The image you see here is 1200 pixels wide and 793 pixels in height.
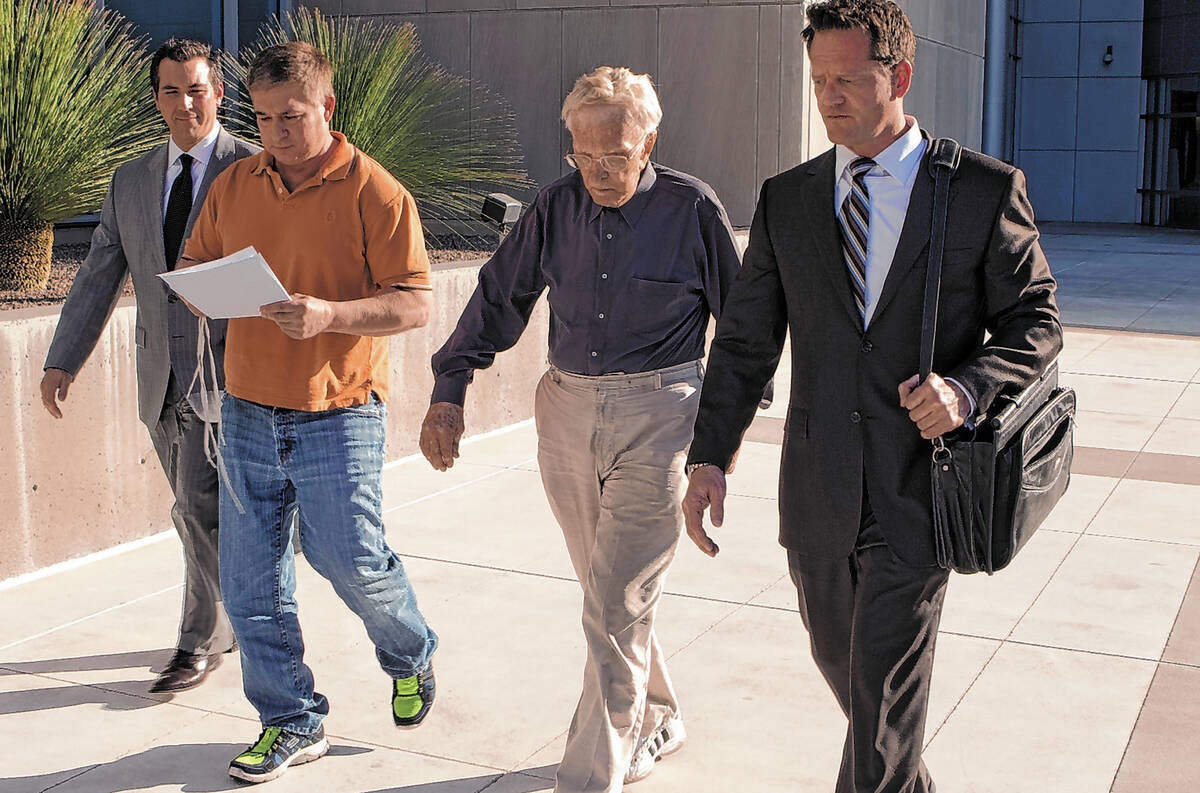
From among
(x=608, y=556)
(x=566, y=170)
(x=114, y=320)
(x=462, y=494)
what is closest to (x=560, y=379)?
(x=608, y=556)

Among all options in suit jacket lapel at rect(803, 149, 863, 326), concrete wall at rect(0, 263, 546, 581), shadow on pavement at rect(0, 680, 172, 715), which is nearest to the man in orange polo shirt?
shadow on pavement at rect(0, 680, 172, 715)

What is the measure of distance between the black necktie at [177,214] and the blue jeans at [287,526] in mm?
917

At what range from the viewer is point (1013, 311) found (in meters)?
3.14

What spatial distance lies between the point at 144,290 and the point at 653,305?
6.33ft

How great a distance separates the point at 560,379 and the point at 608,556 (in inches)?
19.9

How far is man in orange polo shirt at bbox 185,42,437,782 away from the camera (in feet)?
13.5

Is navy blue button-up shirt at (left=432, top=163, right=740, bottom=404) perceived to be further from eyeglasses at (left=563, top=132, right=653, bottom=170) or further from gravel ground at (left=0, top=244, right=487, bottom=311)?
gravel ground at (left=0, top=244, right=487, bottom=311)

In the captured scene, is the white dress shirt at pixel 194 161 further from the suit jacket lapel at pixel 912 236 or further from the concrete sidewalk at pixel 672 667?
the suit jacket lapel at pixel 912 236

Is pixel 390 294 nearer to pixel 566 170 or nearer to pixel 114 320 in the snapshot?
pixel 114 320

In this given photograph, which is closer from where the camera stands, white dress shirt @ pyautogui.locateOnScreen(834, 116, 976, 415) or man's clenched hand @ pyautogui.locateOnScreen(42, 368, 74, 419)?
white dress shirt @ pyautogui.locateOnScreen(834, 116, 976, 415)

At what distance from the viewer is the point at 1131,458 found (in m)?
8.53

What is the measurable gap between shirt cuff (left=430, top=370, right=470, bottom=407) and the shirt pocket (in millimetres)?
527

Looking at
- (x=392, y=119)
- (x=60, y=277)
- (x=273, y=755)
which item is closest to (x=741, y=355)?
(x=273, y=755)

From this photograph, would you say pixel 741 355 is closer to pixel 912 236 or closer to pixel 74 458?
pixel 912 236
